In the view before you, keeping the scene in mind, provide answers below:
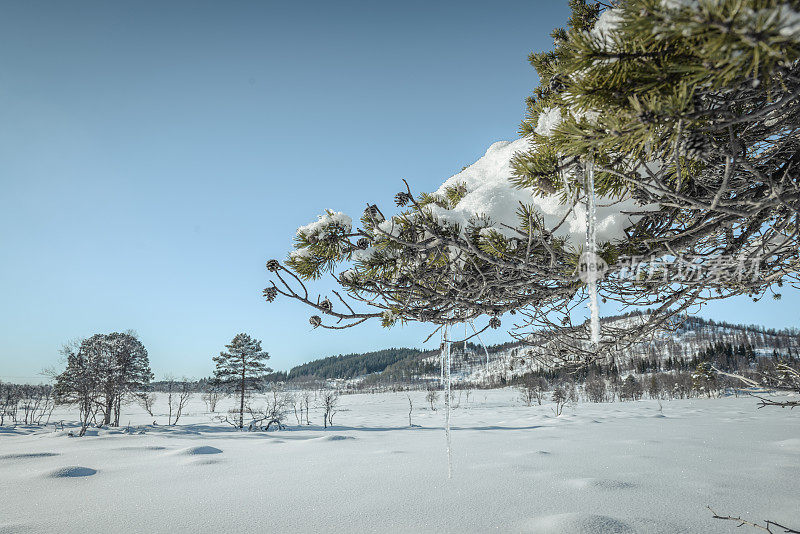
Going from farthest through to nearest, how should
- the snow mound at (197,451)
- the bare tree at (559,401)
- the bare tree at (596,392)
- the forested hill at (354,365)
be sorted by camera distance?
1. the forested hill at (354,365)
2. the bare tree at (596,392)
3. the bare tree at (559,401)
4. the snow mound at (197,451)

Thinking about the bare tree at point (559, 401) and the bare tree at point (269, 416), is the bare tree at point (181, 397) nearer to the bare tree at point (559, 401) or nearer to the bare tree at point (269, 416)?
the bare tree at point (269, 416)

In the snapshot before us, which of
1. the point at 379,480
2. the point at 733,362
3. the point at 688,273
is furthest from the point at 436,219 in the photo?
the point at 733,362

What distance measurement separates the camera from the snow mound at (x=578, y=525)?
129 inches

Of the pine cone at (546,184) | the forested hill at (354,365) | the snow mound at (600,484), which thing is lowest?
the forested hill at (354,365)

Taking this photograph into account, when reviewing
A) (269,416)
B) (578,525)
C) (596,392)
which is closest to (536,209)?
(578,525)

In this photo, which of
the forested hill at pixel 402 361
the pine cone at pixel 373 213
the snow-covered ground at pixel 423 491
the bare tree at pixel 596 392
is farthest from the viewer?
the forested hill at pixel 402 361

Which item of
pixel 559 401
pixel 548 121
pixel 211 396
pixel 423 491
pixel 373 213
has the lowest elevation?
pixel 211 396

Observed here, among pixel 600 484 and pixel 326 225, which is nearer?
pixel 326 225

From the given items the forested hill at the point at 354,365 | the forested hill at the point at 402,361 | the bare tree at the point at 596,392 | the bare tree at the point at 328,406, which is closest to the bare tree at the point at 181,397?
the bare tree at the point at 328,406

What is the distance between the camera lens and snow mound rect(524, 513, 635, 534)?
328 cm

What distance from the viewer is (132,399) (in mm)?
30703

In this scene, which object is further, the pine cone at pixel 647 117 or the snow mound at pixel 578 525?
the snow mound at pixel 578 525

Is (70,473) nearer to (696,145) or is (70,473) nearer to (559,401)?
(696,145)

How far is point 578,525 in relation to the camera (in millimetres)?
3332
